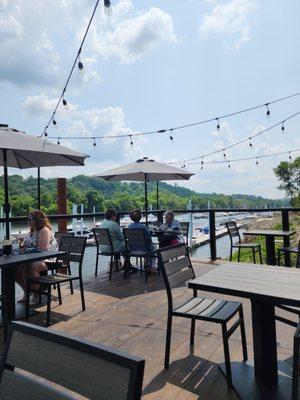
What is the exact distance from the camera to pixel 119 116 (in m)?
11.1

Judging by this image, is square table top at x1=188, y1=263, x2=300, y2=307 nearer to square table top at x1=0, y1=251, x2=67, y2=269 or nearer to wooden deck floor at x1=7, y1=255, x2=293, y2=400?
wooden deck floor at x1=7, y1=255, x2=293, y2=400

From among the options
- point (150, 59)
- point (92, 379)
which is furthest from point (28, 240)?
point (150, 59)

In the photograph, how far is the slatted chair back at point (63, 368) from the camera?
0.75 metres

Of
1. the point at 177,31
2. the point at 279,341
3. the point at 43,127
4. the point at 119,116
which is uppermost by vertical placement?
the point at 177,31

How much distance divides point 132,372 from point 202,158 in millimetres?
17634

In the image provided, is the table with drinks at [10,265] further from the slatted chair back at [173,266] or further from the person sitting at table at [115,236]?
the person sitting at table at [115,236]

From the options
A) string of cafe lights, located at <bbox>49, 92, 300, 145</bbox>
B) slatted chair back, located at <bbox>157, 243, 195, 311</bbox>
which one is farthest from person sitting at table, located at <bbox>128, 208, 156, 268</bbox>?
string of cafe lights, located at <bbox>49, 92, 300, 145</bbox>

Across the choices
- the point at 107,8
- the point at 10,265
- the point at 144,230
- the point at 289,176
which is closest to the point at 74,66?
the point at 107,8

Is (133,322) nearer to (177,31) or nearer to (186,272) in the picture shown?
(186,272)

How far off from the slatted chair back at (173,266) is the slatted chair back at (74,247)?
138 cm

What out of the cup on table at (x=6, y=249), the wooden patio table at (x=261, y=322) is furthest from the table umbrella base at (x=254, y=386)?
the cup on table at (x=6, y=249)

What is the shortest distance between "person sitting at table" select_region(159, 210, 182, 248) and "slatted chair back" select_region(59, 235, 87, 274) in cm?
195

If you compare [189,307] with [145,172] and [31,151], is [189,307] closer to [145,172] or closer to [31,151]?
[31,151]

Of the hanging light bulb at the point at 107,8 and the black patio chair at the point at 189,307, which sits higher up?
the hanging light bulb at the point at 107,8
